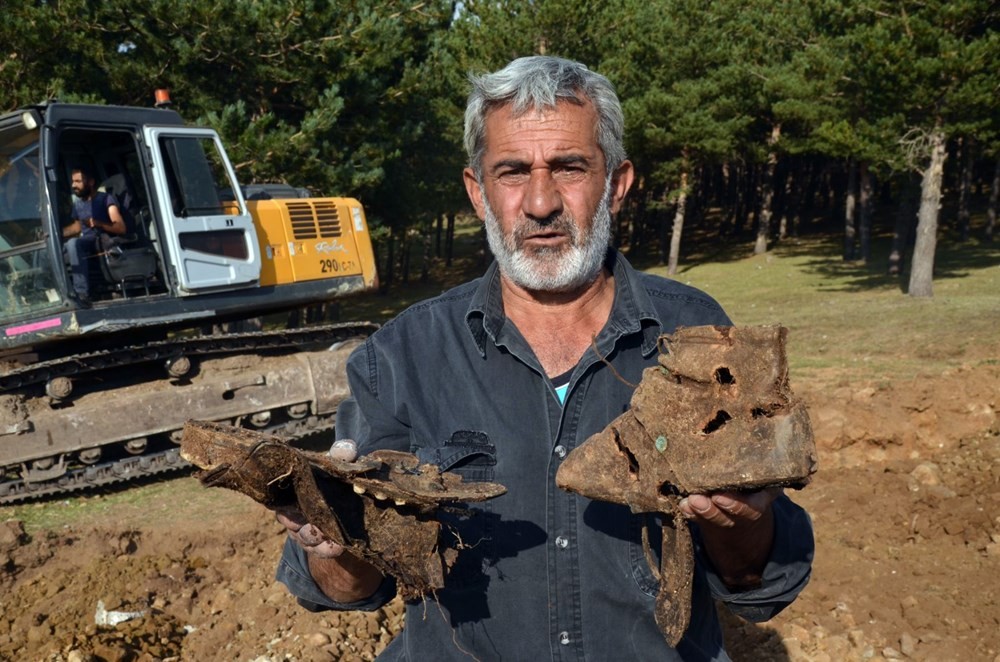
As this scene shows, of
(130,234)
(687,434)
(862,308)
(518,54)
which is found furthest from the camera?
(518,54)

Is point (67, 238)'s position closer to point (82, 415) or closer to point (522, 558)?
point (82, 415)

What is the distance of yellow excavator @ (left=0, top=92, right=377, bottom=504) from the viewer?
826 centimetres

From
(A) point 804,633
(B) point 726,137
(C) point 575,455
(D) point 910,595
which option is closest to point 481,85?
(C) point 575,455

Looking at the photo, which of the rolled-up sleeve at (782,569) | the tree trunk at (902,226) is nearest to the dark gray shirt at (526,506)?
the rolled-up sleeve at (782,569)

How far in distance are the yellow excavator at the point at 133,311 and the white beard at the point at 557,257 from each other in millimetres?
6638

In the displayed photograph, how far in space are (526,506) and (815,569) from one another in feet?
14.8

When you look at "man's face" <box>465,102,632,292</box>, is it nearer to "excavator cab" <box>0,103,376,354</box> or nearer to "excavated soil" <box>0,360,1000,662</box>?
"excavated soil" <box>0,360,1000,662</box>

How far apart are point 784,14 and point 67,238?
24.8 m

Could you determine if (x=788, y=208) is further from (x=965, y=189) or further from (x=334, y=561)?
(x=334, y=561)

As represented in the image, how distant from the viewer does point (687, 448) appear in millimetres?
2238

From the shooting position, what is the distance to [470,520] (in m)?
2.47

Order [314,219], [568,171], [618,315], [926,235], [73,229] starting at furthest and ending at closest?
1. [926,235]
2. [314,219]
3. [73,229]
4. [568,171]
5. [618,315]

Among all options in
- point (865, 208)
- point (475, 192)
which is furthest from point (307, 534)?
point (865, 208)

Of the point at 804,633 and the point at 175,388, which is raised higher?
the point at 175,388
